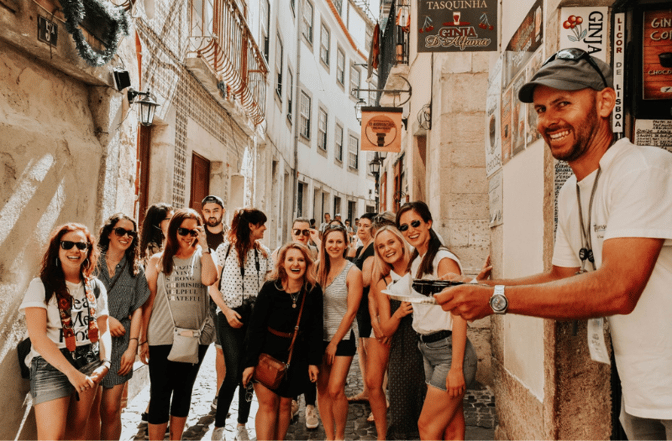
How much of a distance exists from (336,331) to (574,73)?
3.00 metres

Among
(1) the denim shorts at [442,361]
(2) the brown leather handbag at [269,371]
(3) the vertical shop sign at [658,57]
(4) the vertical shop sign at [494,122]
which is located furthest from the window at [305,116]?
(3) the vertical shop sign at [658,57]

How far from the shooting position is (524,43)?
363 cm

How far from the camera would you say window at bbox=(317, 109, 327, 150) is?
22906 millimetres

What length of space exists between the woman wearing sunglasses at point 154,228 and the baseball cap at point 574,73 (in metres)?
3.58

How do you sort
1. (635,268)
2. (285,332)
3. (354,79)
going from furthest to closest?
(354,79)
(285,332)
(635,268)

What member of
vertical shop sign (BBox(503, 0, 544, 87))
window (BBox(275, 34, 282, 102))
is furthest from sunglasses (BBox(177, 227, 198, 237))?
window (BBox(275, 34, 282, 102))

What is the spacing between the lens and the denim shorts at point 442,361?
10.7ft

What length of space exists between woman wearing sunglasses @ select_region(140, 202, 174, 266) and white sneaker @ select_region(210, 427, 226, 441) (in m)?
1.57

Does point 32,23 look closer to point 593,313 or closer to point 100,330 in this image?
point 100,330

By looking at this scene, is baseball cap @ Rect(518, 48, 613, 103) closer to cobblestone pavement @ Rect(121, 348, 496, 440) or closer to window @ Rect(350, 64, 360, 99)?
cobblestone pavement @ Rect(121, 348, 496, 440)

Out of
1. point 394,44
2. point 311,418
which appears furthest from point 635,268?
point 394,44

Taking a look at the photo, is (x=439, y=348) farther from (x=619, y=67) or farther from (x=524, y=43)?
(x=524, y=43)

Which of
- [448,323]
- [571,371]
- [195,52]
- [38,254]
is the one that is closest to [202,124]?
[195,52]

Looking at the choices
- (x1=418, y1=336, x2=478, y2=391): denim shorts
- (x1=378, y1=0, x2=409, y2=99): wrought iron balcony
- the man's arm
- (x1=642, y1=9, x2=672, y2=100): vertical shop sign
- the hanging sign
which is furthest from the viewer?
the hanging sign
